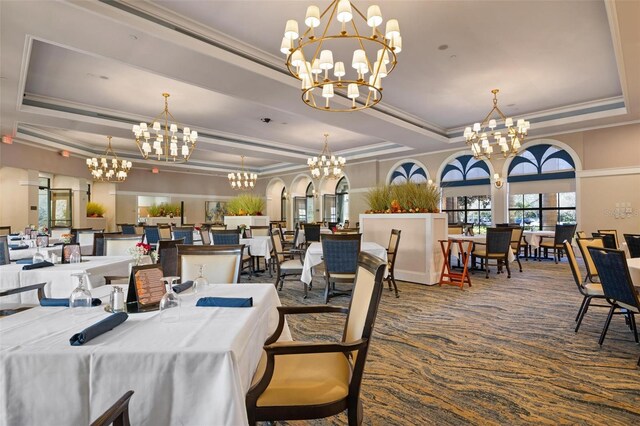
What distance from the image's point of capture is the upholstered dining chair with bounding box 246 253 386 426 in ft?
4.49

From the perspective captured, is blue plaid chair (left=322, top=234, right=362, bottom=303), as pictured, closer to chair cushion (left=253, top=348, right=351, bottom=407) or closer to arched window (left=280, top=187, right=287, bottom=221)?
chair cushion (left=253, top=348, right=351, bottom=407)

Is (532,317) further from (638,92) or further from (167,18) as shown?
(167,18)

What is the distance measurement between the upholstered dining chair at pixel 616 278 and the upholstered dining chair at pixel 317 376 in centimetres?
246

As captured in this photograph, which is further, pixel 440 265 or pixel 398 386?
pixel 440 265

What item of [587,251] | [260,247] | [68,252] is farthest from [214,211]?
[587,251]

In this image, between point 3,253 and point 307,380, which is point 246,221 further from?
Result: point 307,380

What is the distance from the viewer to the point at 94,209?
13.3 meters

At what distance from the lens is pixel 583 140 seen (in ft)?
28.1

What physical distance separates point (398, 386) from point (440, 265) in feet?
13.7

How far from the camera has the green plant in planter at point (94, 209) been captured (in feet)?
43.2

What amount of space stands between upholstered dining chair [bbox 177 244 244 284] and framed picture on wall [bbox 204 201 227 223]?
1516 cm

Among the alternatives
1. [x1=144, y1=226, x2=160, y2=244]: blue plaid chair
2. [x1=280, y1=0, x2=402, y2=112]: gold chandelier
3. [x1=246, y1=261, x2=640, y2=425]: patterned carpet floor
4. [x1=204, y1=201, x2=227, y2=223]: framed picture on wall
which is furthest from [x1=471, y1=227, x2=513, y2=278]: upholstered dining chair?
[x1=204, y1=201, x2=227, y2=223]: framed picture on wall

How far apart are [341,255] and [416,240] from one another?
2260 mm

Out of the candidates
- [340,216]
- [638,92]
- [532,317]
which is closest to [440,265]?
[532,317]
